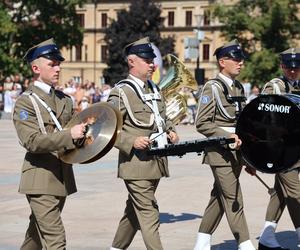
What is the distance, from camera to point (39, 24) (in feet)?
177

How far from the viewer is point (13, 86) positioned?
38.6 m

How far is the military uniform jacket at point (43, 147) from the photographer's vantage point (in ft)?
19.3

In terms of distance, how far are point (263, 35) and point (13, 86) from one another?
63.2 feet

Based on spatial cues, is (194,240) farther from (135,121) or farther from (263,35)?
(263,35)

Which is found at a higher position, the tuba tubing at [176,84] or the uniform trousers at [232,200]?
the tuba tubing at [176,84]

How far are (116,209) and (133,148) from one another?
12.8 feet

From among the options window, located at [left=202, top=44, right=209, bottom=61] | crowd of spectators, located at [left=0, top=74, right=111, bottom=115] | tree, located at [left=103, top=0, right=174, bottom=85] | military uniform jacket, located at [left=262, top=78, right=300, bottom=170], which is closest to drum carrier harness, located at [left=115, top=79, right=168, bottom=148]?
military uniform jacket, located at [left=262, top=78, right=300, bottom=170]

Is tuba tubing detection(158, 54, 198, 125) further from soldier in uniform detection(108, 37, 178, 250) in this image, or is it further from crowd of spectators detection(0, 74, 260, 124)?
crowd of spectators detection(0, 74, 260, 124)

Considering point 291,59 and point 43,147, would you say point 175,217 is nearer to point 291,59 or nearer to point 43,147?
point 291,59

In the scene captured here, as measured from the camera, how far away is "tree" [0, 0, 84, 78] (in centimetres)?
5184

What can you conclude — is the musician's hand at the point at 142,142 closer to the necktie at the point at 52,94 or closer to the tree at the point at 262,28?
the necktie at the point at 52,94

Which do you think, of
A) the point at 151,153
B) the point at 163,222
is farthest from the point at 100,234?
the point at 151,153

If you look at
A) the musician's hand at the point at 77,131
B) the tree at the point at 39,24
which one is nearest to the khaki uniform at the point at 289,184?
the musician's hand at the point at 77,131

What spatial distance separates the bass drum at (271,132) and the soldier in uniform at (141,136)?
672mm
